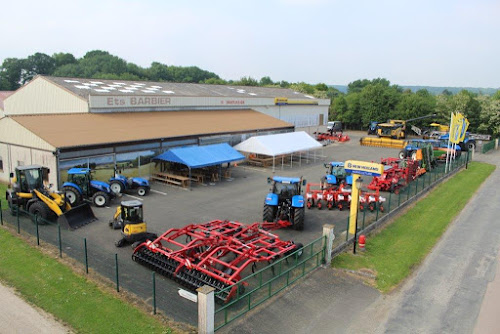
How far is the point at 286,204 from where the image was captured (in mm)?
15164

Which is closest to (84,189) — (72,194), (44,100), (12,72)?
(72,194)

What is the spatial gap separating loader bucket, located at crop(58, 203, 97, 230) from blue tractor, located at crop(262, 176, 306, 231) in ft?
23.5

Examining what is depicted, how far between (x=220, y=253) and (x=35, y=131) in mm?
14059

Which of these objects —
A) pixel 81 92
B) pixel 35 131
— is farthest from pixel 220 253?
pixel 81 92

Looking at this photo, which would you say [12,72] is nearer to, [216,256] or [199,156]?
[199,156]

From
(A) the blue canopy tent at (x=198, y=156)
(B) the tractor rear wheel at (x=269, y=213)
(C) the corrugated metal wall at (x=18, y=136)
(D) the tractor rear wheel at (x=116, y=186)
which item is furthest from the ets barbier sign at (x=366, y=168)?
(C) the corrugated metal wall at (x=18, y=136)

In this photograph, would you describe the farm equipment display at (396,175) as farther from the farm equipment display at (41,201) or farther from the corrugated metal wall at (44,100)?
the corrugated metal wall at (44,100)

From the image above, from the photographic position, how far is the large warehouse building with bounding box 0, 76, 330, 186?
65.8 feet

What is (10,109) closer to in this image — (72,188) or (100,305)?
(72,188)

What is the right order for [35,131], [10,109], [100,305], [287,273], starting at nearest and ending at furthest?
[100,305] < [287,273] < [35,131] < [10,109]

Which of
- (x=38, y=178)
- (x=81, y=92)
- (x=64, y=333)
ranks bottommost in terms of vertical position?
(x=64, y=333)

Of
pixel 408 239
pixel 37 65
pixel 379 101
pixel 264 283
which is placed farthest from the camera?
pixel 37 65

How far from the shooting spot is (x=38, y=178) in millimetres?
15961

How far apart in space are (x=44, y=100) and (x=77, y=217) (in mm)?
15711
